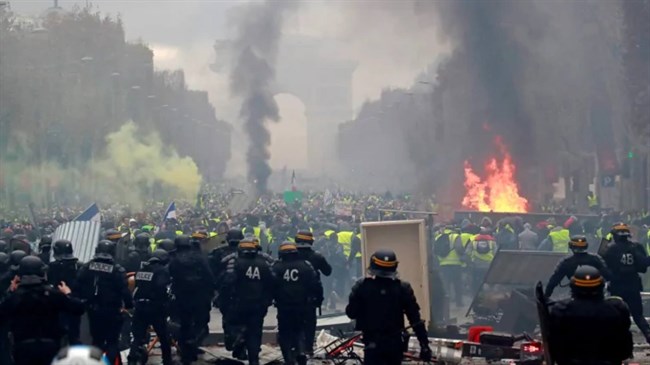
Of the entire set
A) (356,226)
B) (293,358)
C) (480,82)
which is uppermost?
(480,82)

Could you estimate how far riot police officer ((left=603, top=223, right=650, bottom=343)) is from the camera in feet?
50.4

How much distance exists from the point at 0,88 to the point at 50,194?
1426 centimetres

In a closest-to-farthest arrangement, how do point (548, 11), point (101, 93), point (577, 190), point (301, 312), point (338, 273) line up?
point (301, 312), point (338, 273), point (577, 190), point (548, 11), point (101, 93)

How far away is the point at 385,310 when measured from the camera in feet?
36.0

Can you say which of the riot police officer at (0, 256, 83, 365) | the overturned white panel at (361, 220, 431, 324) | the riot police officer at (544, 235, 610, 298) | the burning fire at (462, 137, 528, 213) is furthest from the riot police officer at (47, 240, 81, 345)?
the burning fire at (462, 137, 528, 213)

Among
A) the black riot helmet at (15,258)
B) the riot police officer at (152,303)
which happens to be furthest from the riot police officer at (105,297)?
the black riot helmet at (15,258)

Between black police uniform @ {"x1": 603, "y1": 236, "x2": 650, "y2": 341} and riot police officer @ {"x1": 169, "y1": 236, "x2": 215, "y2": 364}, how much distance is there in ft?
16.9

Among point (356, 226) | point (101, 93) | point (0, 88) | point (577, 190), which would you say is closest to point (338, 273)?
point (356, 226)

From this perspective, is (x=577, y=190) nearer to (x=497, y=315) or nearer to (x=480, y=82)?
(x=480, y=82)

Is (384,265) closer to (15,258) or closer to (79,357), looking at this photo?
(79,357)

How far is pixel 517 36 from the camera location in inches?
2103

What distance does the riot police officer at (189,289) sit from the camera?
597 inches

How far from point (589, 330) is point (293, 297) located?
5.69 meters

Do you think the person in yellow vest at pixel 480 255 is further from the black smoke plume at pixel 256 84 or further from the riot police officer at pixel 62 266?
the black smoke plume at pixel 256 84
